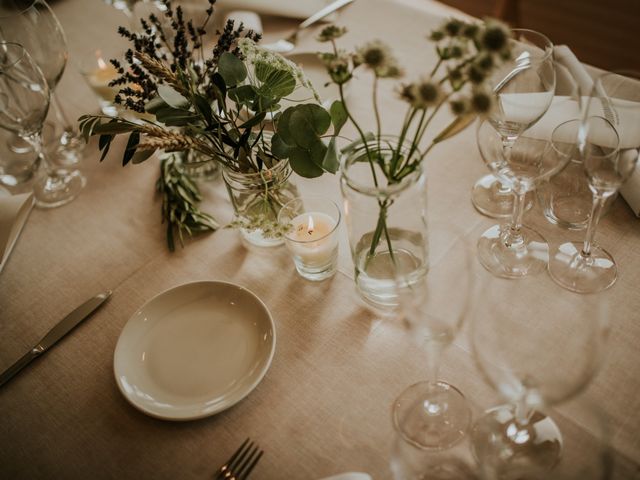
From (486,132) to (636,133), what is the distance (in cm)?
26

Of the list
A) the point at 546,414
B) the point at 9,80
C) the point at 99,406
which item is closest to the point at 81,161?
the point at 9,80

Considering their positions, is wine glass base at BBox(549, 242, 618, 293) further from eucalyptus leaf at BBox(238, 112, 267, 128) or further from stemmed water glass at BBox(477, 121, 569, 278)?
eucalyptus leaf at BBox(238, 112, 267, 128)

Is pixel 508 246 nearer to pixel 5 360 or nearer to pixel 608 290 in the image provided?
pixel 608 290

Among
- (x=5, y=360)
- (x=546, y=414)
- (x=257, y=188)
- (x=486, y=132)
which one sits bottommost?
(x=5, y=360)

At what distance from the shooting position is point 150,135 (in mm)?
896

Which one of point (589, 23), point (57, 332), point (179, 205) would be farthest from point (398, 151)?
point (589, 23)

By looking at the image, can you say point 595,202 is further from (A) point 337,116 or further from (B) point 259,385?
(B) point 259,385

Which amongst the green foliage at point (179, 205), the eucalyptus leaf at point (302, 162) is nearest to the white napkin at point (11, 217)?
the green foliage at point (179, 205)

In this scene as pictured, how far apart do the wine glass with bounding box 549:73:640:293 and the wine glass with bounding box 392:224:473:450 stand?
0.21 m

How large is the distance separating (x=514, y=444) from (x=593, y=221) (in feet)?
1.33

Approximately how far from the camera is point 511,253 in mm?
973

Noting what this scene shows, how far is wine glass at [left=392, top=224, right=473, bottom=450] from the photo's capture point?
65cm

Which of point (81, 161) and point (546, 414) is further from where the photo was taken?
point (81, 161)

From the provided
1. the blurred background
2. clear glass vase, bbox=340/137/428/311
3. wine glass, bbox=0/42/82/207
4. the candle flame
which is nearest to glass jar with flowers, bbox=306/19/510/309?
clear glass vase, bbox=340/137/428/311
